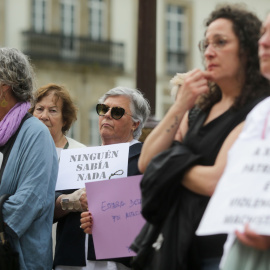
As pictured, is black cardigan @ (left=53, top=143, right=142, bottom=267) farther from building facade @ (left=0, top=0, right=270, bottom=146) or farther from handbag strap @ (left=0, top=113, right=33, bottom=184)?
building facade @ (left=0, top=0, right=270, bottom=146)

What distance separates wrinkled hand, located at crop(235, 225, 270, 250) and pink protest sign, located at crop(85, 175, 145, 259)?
180cm

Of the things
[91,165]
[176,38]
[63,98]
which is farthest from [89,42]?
[91,165]

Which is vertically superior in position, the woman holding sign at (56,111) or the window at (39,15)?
the window at (39,15)

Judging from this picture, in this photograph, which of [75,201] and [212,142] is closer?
[212,142]

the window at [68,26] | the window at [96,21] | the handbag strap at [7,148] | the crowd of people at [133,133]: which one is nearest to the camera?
the crowd of people at [133,133]

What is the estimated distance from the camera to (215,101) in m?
4.15

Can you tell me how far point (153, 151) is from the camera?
13.3 ft

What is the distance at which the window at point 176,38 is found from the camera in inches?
1305

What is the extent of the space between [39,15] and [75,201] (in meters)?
25.8

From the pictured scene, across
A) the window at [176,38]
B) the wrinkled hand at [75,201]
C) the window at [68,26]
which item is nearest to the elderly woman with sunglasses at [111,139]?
the wrinkled hand at [75,201]

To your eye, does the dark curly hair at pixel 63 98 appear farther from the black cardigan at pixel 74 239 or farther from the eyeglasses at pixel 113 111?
the black cardigan at pixel 74 239

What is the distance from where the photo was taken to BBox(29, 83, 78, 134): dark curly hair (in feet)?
21.4

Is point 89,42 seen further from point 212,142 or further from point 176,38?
point 212,142

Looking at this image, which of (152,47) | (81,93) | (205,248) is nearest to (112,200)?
(205,248)
